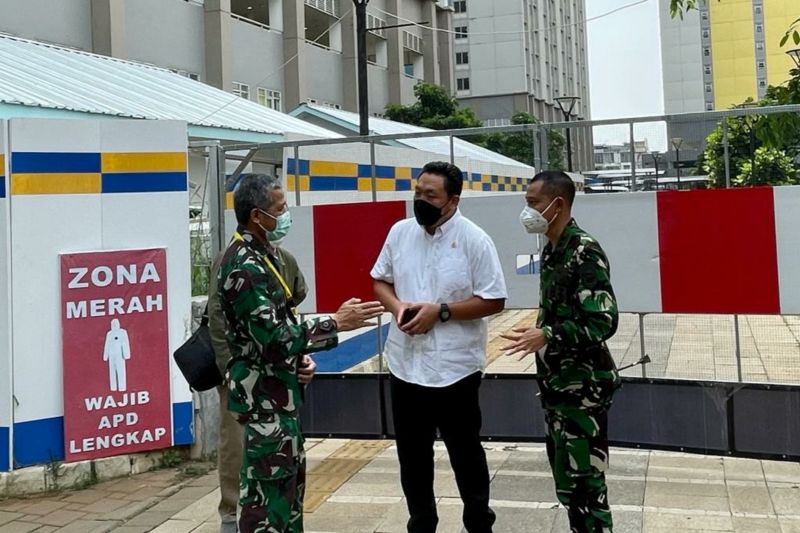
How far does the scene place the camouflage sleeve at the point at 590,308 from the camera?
10.6ft

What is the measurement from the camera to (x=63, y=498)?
534cm

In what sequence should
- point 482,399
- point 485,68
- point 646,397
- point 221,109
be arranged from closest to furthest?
point 646,397
point 482,399
point 221,109
point 485,68

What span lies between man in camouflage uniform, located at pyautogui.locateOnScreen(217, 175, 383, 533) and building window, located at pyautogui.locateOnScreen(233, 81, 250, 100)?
82.1 feet

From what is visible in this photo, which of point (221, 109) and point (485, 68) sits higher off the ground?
point (485, 68)

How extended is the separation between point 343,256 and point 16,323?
2.22 metres

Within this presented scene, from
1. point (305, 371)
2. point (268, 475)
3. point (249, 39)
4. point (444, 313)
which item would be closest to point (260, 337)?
point (305, 371)

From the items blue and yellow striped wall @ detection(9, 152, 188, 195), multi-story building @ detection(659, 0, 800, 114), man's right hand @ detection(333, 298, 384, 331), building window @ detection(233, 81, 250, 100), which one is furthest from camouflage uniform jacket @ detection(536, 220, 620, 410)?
multi-story building @ detection(659, 0, 800, 114)

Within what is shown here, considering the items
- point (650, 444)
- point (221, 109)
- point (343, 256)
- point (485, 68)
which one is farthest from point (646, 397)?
point (485, 68)

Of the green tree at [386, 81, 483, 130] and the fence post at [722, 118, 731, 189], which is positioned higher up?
the green tree at [386, 81, 483, 130]

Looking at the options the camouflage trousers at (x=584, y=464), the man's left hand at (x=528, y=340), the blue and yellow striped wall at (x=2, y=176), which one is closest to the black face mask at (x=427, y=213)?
the man's left hand at (x=528, y=340)

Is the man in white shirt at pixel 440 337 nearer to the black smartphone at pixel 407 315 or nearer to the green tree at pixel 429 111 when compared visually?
the black smartphone at pixel 407 315

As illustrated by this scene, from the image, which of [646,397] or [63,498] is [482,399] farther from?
[63,498]

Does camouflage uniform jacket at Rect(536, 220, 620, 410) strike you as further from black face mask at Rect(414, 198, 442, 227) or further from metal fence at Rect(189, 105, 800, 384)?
metal fence at Rect(189, 105, 800, 384)

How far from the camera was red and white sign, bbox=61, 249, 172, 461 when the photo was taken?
5512 mm
